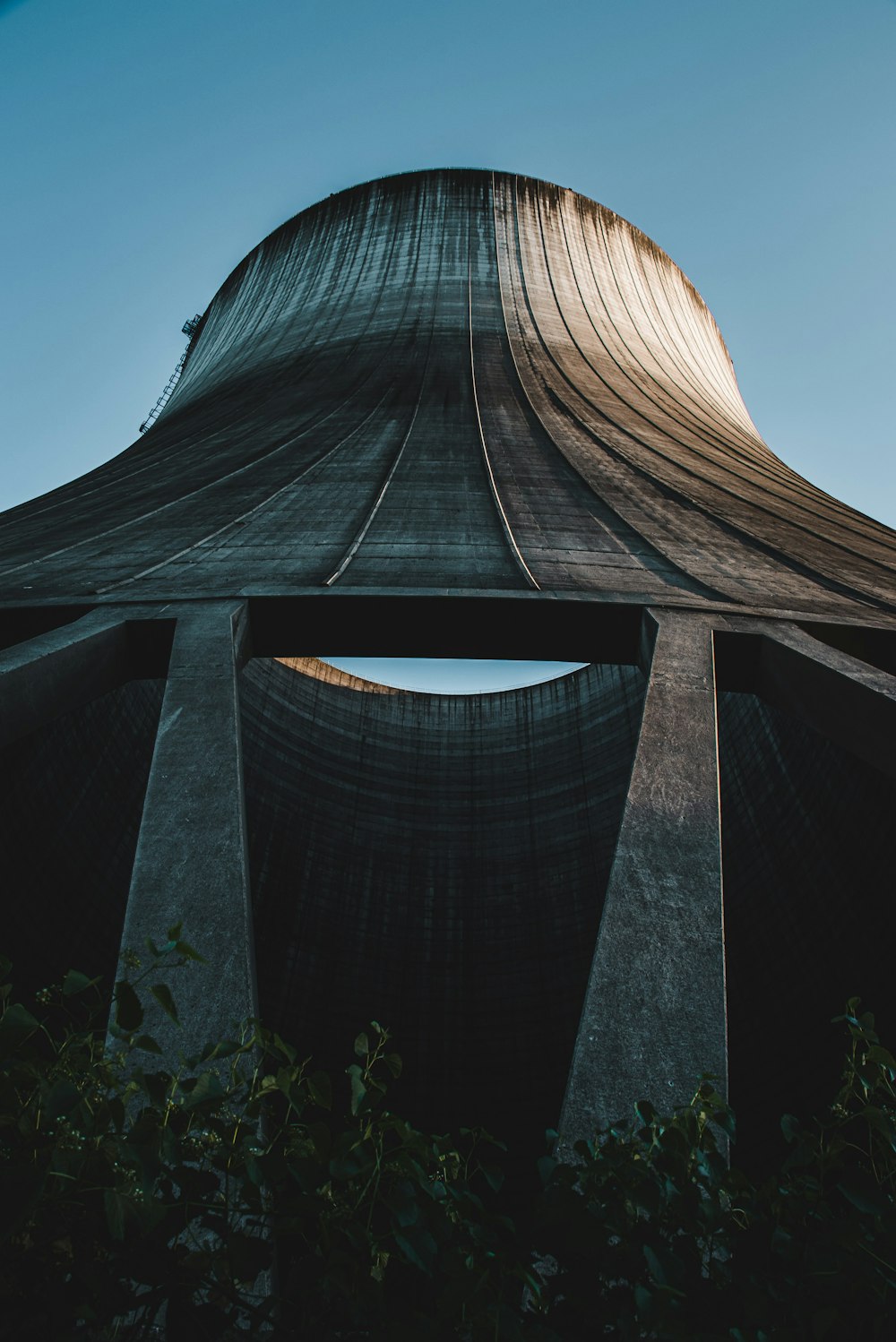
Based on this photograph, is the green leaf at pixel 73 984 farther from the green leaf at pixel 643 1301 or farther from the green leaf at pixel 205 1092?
the green leaf at pixel 643 1301

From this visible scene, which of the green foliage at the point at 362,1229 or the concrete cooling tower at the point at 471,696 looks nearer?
the green foliage at the point at 362,1229

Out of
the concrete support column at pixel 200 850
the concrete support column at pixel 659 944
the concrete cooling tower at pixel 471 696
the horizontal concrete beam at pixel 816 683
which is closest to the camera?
the concrete support column at pixel 659 944

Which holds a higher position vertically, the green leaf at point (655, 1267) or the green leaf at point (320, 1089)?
the green leaf at point (320, 1089)

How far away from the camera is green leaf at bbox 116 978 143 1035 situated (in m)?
1.26

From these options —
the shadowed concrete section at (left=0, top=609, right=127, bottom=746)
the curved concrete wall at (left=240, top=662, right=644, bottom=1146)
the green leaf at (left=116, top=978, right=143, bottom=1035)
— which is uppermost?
the shadowed concrete section at (left=0, top=609, right=127, bottom=746)

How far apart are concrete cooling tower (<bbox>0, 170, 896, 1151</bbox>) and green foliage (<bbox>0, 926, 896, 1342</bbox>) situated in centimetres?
105

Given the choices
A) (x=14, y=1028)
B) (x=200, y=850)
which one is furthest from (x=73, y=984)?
(x=200, y=850)

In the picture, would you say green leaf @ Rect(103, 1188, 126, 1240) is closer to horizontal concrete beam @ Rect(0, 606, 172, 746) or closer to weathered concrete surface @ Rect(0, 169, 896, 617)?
horizontal concrete beam @ Rect(0, 606, 172, 746)

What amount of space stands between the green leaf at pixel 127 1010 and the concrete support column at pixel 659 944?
1.50 metres

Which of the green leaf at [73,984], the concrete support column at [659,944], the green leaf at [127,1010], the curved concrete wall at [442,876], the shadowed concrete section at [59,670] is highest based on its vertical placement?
the shadowed concrete section at [59,670]

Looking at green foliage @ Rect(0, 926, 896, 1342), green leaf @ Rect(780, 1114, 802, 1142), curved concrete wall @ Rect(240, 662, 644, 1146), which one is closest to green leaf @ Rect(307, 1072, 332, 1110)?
green foliage @ Rect(0, 926, 896, 1342)

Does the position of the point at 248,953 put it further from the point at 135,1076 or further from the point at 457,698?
the point at 457,698

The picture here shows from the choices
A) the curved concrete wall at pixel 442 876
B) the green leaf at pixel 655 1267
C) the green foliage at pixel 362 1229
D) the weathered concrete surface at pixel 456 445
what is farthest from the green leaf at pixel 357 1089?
the curved concrete wall at pixel 442 876

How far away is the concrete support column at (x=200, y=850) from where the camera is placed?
2.65m
